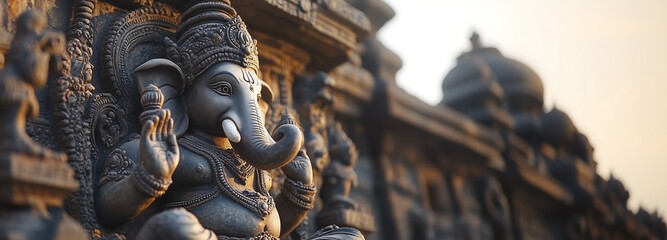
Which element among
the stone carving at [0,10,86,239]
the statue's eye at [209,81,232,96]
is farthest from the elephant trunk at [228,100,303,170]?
the stone carving at [0,10,86,239]

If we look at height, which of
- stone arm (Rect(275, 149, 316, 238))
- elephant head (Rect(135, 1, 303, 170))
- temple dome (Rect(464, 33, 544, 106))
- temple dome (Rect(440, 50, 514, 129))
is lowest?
stone arm (Rect(275, 149, 316, 238))

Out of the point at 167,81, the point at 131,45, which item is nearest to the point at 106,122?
the point at 167,81

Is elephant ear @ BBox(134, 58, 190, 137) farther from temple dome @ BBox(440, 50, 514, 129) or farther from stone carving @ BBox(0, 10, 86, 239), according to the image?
temple dome @ BBox(440, 50, 514, 129)

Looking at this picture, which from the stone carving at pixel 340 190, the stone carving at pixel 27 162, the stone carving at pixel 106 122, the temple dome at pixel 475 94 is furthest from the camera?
the temple dome at pixel 475 94

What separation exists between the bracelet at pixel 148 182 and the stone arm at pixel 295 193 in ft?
2.45

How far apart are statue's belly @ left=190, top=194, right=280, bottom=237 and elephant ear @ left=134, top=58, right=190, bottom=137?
1.26 ft

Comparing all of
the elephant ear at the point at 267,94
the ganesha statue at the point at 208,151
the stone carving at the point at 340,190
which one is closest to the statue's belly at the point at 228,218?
the ganesha statue at the point at 208,151

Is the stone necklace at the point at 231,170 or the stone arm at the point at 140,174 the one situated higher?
the stone necklace at the point at 231,170

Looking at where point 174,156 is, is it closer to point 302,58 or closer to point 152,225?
point 152,225

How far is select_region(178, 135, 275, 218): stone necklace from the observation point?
2872mm

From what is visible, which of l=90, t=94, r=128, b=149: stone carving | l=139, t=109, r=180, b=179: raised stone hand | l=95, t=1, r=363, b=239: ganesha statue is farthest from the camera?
l=90, t=94, r=128, b=149: stone carving

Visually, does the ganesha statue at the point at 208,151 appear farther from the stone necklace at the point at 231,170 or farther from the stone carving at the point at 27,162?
the stone carving at the point at 27,162

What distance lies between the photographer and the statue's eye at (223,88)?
2996 millimetres

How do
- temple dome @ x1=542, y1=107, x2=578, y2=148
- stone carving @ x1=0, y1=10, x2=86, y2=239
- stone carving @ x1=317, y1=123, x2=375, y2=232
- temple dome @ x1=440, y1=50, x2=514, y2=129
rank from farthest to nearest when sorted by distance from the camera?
temple dome @ x1=542, y1=107, x2=578, y2=148
temple dome @ x1=440, y1=50, x2=514, y2=129
stone carving @ x1=317, y1=123, x2=375, y2=232
stone carving @ x1=0, y1=10, x2=86, y2=239
